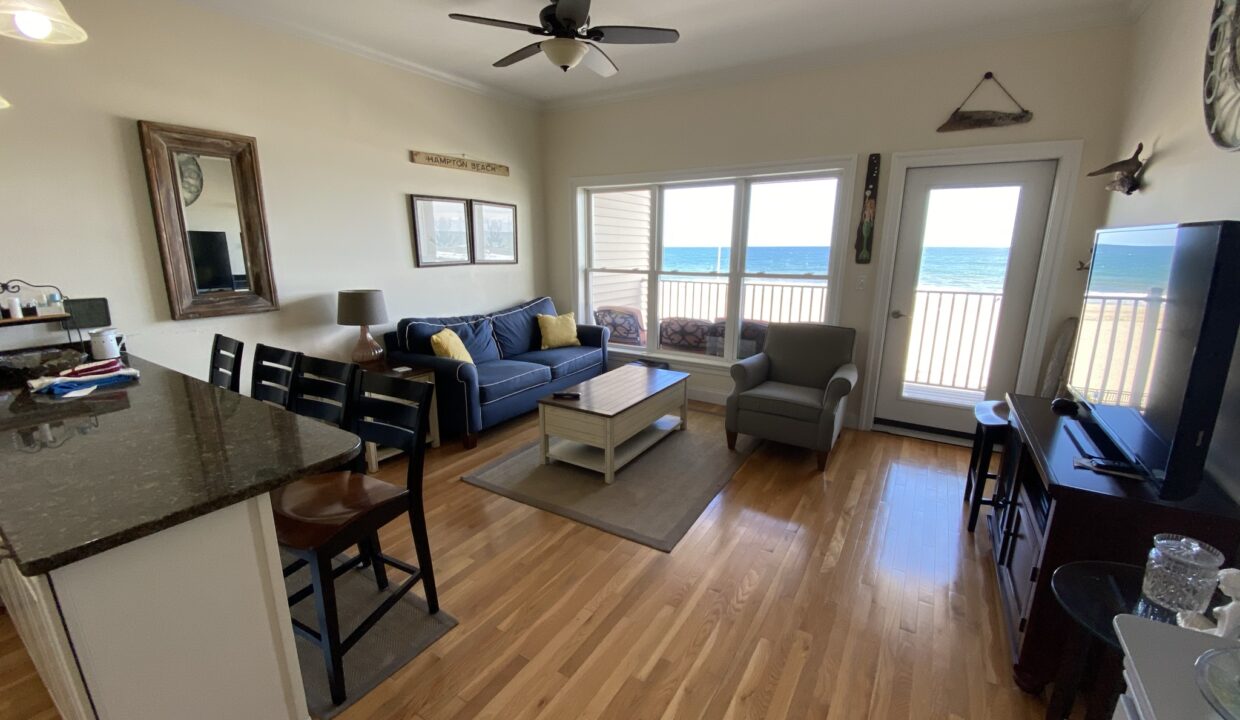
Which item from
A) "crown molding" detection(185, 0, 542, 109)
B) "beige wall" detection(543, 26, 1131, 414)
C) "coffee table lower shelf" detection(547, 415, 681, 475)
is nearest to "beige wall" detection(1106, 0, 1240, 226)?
"beige wall" detection(543, 26, 1131, 414)

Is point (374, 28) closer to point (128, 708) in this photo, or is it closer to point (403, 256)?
point (403, 256)

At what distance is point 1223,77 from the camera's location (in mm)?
1623

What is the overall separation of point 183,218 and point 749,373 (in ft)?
11.5

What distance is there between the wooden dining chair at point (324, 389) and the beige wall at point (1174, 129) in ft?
9.87

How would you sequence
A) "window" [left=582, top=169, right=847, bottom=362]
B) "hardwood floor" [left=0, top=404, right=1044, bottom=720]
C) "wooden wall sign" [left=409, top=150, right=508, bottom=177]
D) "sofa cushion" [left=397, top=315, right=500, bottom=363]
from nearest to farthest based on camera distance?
1. "hardwood floor" [left=0, top=404, right=1044, bottom=720]
2. "sofa cushion" [left=397, top=315, right=500, bottom=363]
3. "wooden wall sign" [left=409, top=150, right=508, bottom=177]
4. "window" [left=582, top=169, right=847, bottom=362]

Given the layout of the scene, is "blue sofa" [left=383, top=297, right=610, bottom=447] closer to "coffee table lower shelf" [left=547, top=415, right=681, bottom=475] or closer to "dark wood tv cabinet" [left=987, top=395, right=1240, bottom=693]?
"coffee table lower shelf" [left=547, top=415, right=681, bottom=475]

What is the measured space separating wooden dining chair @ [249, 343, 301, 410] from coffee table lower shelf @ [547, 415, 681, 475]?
5.23ft

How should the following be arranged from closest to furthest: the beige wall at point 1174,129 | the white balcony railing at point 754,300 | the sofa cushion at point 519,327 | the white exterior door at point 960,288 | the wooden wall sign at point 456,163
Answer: the beige wall at point 1174,129, the white exterior door at point 960,288, the wooden wall sign at point 456,163, the white balcony railing at point 754,300, the sofa cushion at point 519,327

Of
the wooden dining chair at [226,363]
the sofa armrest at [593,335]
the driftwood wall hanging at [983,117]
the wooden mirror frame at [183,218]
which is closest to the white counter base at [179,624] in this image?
the wooden dining chair at [226,363]

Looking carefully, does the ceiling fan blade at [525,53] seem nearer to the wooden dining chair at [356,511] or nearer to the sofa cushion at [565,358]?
the wooden dining chair at [356,511]

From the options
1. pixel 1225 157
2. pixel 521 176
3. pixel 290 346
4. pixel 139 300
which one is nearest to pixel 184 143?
pixel 139 300

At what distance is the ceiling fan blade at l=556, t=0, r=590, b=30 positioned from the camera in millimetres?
2301

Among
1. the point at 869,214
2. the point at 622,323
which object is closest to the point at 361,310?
the point at 622,323

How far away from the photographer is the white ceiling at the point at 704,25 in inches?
112
